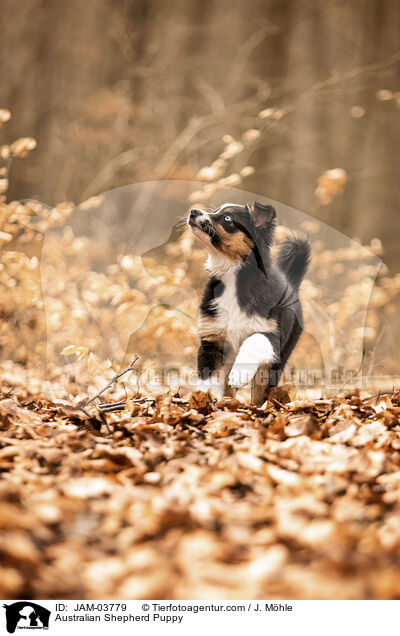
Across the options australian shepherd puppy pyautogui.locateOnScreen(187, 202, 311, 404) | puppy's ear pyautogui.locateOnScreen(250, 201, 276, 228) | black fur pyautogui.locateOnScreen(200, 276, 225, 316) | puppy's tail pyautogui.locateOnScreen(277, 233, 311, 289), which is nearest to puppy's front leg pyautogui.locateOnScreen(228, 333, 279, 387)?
australian shepherd puppy pyautogui.locateOnScreen(187, 202, 311, 404)

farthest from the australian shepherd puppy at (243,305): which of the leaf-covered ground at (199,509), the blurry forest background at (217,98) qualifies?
the blurry forest background at (217,98)

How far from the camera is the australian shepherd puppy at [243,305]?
5.53 ft

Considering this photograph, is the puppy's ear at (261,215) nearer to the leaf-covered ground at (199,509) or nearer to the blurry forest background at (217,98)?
the blurry forest background at (217,98)

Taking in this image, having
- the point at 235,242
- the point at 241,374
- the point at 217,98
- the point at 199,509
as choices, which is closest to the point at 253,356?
the point at 241,374

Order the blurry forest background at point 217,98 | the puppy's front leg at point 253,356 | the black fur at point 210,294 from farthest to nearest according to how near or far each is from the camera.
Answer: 1. the blurry forest background at point 217,98
2. the black fur at point 210,294
3. the puppy's front leg at point 253,356

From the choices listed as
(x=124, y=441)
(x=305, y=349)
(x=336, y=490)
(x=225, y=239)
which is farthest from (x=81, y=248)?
(x=336, y=490)

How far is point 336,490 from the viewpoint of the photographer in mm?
908

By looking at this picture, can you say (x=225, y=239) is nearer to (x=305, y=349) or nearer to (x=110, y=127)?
(x=305, y=349)

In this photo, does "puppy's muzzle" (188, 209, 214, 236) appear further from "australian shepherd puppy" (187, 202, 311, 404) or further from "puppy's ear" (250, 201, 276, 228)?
"puppy's ear" (250, 201, 276, 228)

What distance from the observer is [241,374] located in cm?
168

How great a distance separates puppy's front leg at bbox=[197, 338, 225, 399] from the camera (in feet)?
5.73

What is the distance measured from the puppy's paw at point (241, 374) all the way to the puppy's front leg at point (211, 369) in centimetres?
5

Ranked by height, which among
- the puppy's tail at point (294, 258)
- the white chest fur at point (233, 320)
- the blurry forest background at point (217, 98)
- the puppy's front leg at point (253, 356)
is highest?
the blurry forest background at point (217, 98)

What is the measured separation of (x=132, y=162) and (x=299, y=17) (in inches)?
43.8
